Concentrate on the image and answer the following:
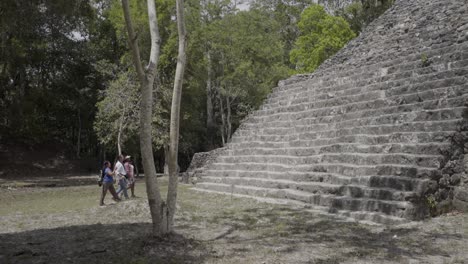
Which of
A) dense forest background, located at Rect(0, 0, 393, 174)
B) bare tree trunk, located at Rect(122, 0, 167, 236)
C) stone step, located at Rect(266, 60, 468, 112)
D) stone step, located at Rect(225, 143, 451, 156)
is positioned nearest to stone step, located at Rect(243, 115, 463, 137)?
stone step, located at Rect(225, 143, 451, 156)

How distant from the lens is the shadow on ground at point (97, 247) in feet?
14.2

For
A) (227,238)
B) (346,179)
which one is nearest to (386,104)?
(346,179)

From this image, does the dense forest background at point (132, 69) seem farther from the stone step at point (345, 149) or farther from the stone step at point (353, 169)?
the stone step at point (353, 169)

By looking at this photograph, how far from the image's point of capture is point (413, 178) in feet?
20.0

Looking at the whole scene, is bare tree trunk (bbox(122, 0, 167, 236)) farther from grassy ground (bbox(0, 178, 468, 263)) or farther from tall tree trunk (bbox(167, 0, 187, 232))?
grassy ground (bbox(0, 178, 468, 263))

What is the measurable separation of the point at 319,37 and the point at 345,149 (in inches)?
547

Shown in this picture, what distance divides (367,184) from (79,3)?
34.7 feet

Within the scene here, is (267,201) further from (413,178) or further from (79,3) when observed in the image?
(79,3)

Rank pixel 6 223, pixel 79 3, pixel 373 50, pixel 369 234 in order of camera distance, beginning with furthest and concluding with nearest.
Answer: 1. pixel 79 3
2. pixel 373 50
3. pixel 6 223
4. pixel 369 234

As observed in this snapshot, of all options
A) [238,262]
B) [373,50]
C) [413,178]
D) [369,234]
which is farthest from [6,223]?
[373,50]

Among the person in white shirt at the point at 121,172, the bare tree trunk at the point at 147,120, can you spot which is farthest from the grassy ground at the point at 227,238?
the person in white shirt at the point at 121,172

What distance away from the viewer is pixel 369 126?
7.95 metres

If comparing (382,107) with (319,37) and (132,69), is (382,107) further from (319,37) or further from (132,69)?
Answer: (319,37)

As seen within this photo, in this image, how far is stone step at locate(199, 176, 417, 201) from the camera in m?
6.05
